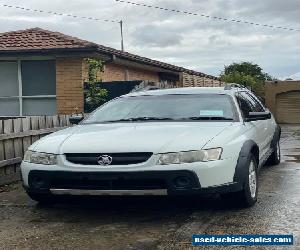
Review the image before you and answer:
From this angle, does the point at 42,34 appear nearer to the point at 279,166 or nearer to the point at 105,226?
the point at 279,166

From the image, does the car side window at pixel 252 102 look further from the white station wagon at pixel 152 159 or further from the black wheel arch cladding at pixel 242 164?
the black wheel arch cladding at pixel 242 164

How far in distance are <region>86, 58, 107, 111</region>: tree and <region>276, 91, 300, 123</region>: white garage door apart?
61.0 ft

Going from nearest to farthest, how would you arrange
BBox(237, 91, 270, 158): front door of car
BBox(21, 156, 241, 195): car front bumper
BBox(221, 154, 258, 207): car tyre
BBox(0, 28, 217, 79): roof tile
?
BBox(21, 156, 241, 195): car front bumper → BBox(221, 154, 258, 207): car tyre → BBox(237, 91, 270, 158): front door of car → BBox(0, 28, 217, 79): roof tile

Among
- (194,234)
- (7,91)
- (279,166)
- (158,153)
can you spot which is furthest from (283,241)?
(7,91)

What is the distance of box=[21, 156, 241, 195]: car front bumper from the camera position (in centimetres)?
460

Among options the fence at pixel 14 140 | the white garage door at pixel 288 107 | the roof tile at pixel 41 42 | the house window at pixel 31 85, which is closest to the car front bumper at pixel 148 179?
the fence at pixel 14 140

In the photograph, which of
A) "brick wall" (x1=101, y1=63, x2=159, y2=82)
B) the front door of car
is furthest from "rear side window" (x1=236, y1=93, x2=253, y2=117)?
"brick wall" (x1=101, y1=63, x2=159, y2=82)

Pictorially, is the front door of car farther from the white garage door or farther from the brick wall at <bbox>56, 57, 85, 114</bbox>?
the white garage door

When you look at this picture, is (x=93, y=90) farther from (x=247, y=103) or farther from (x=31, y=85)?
(x=247, y=103)

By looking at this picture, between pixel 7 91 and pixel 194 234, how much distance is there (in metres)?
12.0

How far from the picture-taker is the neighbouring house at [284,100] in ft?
98.3

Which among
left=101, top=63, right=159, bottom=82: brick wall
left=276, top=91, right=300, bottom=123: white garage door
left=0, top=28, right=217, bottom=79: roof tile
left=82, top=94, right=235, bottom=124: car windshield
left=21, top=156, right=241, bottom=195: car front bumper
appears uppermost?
left=0, top=28, right=217, bottom=79: roof tile

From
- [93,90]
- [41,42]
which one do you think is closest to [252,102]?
[93,90]

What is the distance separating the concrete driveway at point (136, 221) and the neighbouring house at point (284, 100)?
24.6 meters
